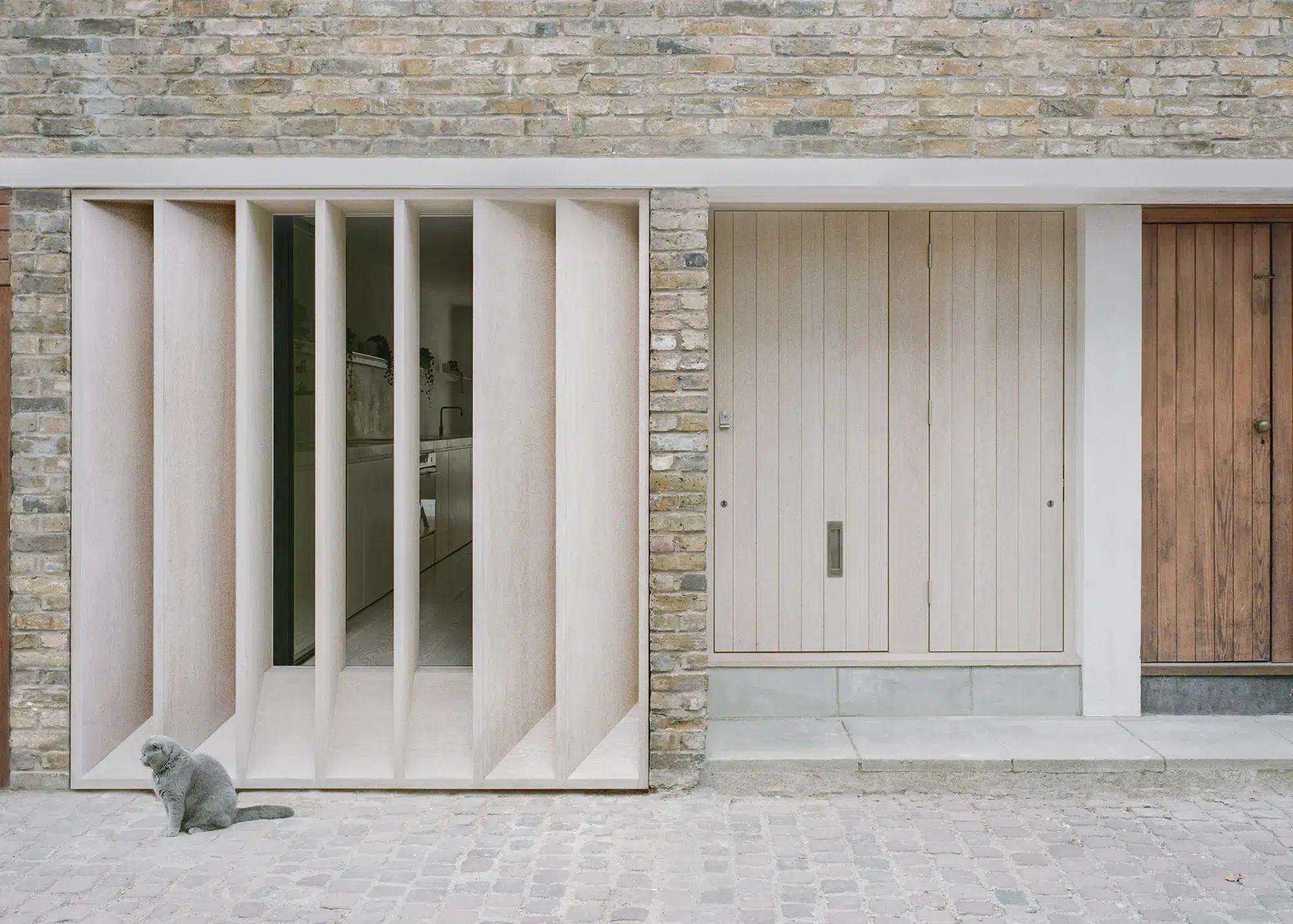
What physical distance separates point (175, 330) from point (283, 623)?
5.92 ft

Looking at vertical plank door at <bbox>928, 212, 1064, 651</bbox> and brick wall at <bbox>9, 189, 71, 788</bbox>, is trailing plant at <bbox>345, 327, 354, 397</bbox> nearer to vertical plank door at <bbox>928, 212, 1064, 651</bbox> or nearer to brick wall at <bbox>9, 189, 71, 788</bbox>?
brick wall at <bbox>9, 189, 71, 788</bbox>

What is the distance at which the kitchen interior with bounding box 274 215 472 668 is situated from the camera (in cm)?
539

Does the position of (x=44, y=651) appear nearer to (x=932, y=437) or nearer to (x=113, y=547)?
(x=113, y=547)

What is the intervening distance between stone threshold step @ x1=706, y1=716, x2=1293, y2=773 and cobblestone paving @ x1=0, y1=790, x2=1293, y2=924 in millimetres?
158

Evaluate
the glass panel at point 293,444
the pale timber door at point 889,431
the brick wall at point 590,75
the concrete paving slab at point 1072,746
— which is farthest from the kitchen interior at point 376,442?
the concrete paving slab at point 1072,746

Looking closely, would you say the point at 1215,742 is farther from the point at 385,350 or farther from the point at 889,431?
the point at 385,350

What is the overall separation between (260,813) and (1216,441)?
5.26 metres

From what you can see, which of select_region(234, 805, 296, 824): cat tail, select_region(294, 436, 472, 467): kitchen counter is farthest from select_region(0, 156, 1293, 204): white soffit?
select_region(234, 805, 296, 824): cat tail

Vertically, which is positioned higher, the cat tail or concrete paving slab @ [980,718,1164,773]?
concrete paving slab @ [980,718,1164,773]

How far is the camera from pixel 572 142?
4.31 m

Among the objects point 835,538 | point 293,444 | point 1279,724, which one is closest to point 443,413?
point 293,444

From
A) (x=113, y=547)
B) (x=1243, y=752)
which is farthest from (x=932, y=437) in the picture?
(x=113, y=547)

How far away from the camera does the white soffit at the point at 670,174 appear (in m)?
4.29

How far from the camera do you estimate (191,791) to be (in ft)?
12.9
